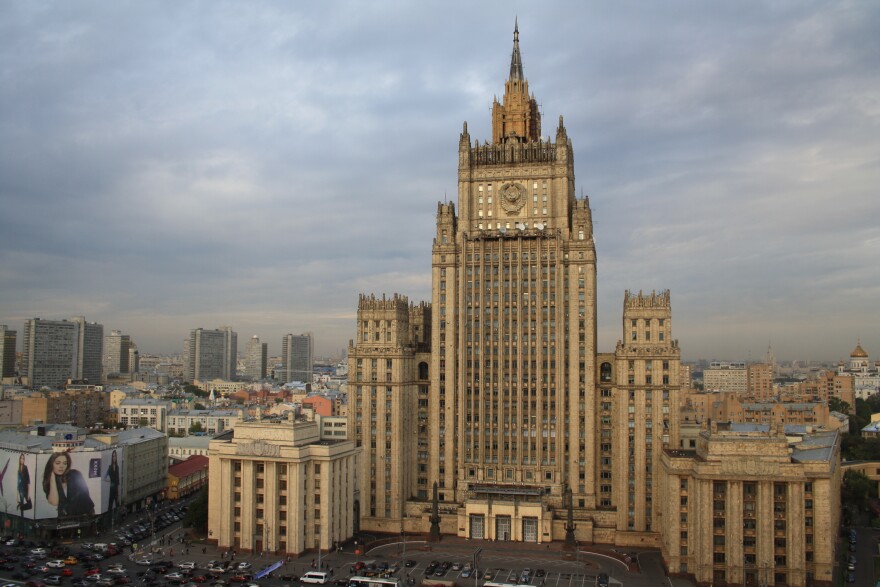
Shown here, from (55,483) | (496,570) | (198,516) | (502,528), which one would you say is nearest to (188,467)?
(55,483)

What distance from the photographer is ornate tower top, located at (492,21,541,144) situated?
129 metres

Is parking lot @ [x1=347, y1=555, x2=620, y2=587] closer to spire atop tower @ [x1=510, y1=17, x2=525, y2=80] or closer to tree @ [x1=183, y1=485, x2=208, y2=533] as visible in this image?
tree @ [x1=183, y1=485, x2=208, y2=533]

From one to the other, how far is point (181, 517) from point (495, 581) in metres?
64.2

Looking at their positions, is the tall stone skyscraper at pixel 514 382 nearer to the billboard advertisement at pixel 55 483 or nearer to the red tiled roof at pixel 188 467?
the billboard advertisement at pixel 55 483

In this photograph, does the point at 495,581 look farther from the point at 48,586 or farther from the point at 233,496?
the point at 48,586

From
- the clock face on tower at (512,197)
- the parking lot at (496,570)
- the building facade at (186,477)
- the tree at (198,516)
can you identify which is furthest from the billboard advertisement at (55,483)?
the clock face on tower at (512,197)

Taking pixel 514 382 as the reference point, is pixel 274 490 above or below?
below

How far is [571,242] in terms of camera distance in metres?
118

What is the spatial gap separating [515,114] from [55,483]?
303 ft

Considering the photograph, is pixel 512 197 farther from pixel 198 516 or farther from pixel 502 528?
pixel 198 516

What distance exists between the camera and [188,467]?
15675cm

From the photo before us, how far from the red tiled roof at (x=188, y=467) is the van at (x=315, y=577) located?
6690 centimetres

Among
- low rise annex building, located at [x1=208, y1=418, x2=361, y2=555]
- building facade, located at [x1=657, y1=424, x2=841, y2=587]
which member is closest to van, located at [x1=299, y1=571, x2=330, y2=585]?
low rise annex building, located at [x1=208, y1=418, x2=361, y2=555]

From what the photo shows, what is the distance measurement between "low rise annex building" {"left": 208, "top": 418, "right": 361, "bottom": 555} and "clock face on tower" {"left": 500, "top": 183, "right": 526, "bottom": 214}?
4620cm
